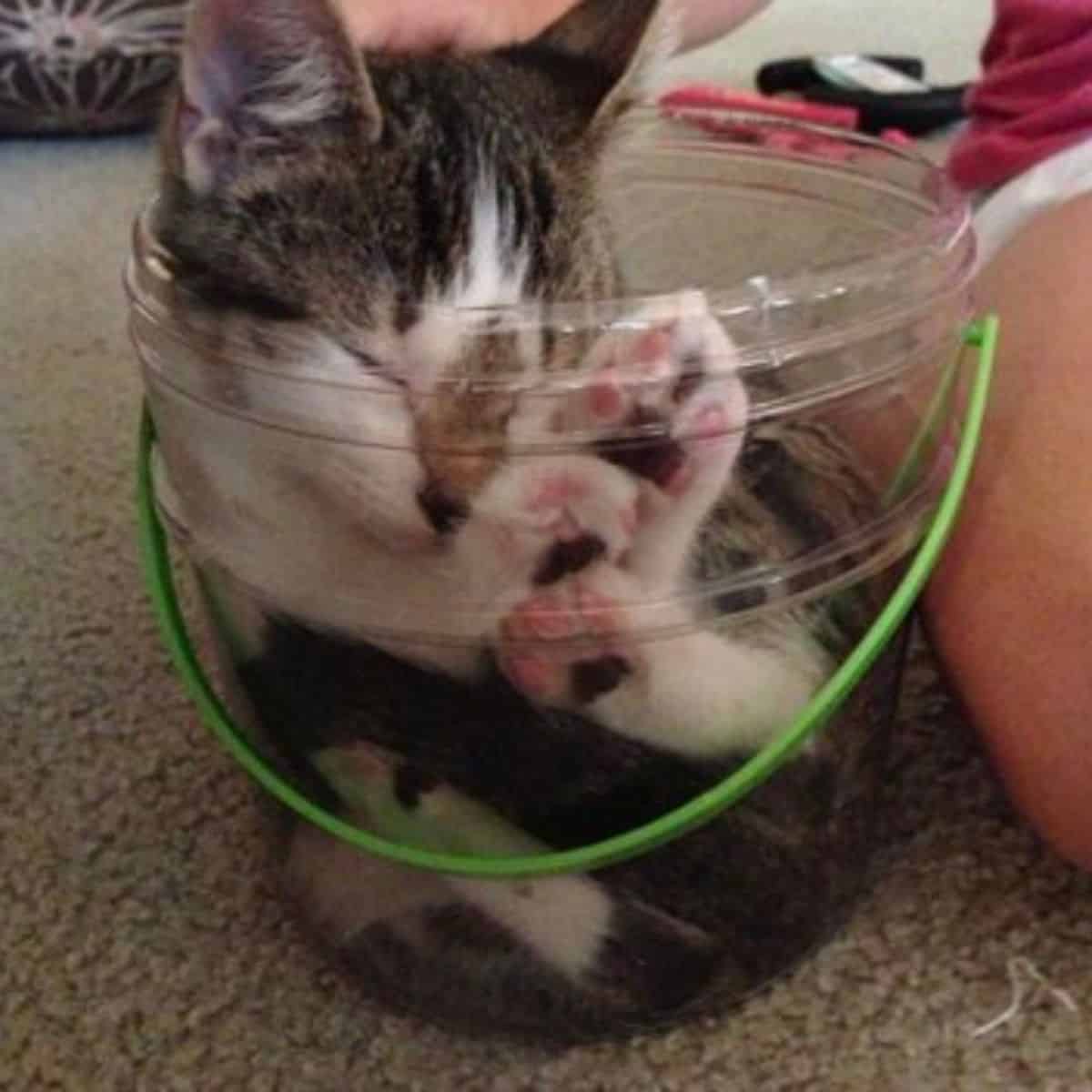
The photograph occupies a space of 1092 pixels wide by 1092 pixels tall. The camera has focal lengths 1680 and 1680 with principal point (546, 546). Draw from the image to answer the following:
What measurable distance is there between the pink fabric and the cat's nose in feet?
1.71

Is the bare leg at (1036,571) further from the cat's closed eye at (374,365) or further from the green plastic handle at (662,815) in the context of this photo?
the cat's closed eye at (374,365)

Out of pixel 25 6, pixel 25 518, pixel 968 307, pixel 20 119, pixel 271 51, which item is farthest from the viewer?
pixel 20 119

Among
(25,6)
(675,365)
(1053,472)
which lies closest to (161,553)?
(675,365)

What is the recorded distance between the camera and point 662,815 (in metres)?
0.67

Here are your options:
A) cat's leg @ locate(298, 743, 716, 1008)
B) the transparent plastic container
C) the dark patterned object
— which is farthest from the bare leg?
the dark patterned object

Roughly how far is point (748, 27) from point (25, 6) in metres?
0.89

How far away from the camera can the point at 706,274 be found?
91 centimetres

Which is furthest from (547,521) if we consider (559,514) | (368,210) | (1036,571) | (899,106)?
(899,106)

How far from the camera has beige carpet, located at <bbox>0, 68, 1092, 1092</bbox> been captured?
2.24ft

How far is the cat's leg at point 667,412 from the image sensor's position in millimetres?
580

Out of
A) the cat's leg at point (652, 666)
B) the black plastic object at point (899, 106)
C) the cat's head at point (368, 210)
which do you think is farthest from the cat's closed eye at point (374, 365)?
the black plastic object at point (899, 106)

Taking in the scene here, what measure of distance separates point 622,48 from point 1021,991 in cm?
42

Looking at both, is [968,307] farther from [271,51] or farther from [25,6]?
[25,6]

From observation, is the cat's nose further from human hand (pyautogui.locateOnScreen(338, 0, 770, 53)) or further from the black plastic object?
the black plastic object
